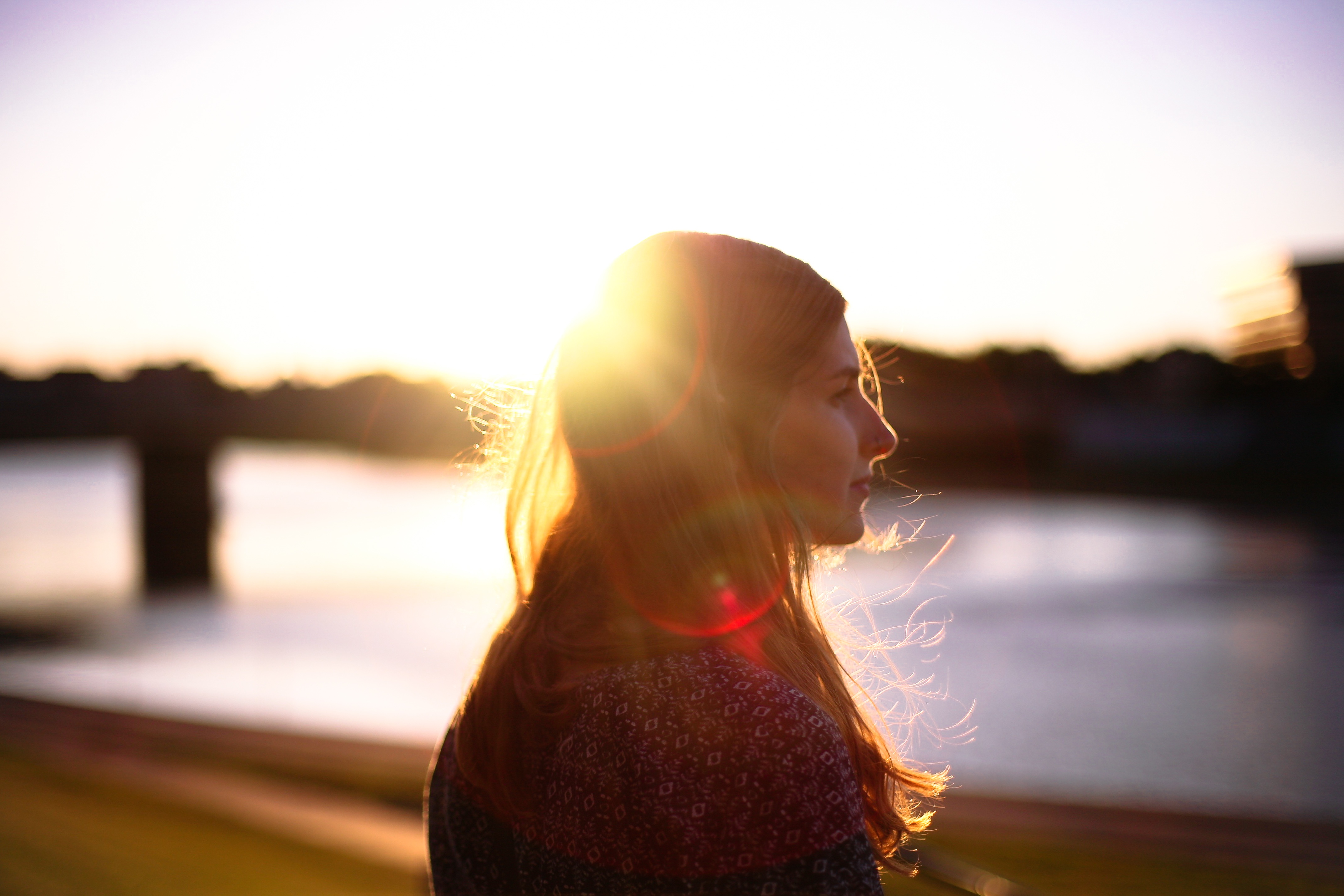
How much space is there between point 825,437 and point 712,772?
2.09ft

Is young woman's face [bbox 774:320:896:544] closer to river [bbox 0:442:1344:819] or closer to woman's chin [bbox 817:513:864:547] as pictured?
woman's chin [bbox 817:513:864:547]

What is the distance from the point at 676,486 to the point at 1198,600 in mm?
37588

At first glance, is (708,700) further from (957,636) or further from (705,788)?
(957,636)

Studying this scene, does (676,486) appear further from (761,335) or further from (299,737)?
(299,737)

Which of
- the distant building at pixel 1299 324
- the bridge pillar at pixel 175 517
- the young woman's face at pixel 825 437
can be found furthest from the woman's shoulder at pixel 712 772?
the distant building at pixel 1299 324

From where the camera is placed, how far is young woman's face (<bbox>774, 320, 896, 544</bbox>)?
4.94 ft

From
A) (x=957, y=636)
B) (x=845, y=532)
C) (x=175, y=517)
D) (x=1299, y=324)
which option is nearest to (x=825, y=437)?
(x=845, y=532)

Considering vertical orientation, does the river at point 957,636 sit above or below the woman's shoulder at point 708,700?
below

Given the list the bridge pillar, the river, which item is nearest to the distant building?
the river

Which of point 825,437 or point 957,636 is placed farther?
point 957,636

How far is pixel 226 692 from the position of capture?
871 inches

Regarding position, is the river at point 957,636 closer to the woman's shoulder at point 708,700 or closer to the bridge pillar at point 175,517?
the woman's shoulder at point 708,700

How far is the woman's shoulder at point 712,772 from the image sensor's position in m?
1.04

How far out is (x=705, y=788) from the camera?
1.06m
